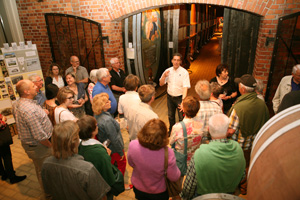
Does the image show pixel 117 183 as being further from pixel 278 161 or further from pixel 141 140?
pixel 278 161

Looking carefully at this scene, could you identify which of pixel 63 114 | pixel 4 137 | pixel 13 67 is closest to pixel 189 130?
pixel 63 114

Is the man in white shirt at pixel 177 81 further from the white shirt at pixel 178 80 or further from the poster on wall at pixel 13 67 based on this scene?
the poster on wall at pixel 13 67

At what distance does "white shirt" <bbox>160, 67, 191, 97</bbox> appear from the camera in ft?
12.8

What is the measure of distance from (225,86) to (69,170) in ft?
9.72

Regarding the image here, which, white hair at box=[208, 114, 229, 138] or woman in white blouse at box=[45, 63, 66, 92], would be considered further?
woman in white blouse at box=[45, 63, 66, 92]

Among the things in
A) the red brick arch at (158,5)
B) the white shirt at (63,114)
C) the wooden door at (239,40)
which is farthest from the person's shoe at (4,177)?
the wooden door at (239,40)

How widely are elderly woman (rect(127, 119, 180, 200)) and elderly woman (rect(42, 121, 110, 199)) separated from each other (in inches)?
15.7

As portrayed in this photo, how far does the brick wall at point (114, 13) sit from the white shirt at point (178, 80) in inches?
54.9

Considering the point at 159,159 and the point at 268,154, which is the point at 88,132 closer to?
the point at 159,159

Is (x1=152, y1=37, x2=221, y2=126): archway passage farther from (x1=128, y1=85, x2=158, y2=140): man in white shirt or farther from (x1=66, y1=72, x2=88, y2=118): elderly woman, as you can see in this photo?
(x1=128, y1=85, x2=158, y2=140): man in white shirt

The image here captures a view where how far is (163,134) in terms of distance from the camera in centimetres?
177

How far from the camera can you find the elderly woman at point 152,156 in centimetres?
175

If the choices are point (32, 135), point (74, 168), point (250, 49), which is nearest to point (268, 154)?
point (74, 168)

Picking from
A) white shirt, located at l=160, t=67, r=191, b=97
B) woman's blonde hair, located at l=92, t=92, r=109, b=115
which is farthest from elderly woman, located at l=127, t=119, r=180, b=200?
white shirt, located at l=160, t=67, r=191, b=97
